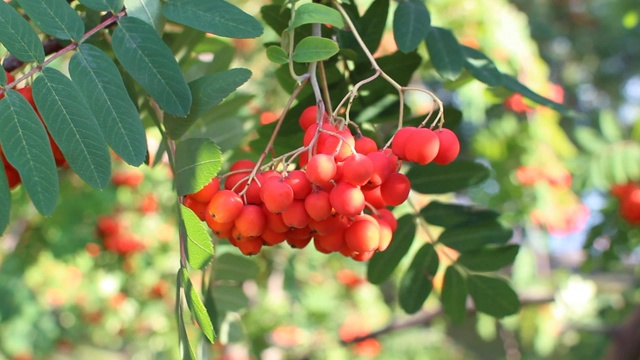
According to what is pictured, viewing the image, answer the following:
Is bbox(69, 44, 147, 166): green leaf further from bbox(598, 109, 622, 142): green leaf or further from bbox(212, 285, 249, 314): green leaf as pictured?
bbox(598, 109, 622, 142): green leaf

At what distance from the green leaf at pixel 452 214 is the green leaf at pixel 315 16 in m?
0.41

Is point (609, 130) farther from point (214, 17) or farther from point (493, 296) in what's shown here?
point (214, 17)

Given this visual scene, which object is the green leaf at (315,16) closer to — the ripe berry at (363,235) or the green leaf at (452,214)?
the ripe berry at (363,235)

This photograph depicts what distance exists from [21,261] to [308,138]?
98.7 inches

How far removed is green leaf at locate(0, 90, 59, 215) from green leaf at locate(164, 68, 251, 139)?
0.17 m

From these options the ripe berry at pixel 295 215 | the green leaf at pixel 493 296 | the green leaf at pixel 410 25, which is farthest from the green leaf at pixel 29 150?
the green leaf at pixel 493 296

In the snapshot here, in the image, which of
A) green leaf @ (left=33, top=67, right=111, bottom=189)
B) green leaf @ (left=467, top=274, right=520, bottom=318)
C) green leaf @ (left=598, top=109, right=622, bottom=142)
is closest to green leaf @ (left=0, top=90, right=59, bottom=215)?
green leaf @ (left=33, top=67, right=111, bottom=189)

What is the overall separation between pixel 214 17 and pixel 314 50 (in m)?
0.12

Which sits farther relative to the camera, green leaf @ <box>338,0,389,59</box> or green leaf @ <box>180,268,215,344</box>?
green leaf @ <box>338,0,389,59</box>

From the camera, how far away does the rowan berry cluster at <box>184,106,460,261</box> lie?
670 millimetres

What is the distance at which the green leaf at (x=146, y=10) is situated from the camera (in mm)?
774

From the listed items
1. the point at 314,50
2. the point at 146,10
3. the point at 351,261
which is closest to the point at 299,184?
the point at 314,50

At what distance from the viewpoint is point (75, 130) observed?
0.71 m

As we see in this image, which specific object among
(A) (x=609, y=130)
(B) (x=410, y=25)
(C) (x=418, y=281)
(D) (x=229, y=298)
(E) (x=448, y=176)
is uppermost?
(B) (x=410, y=25)
